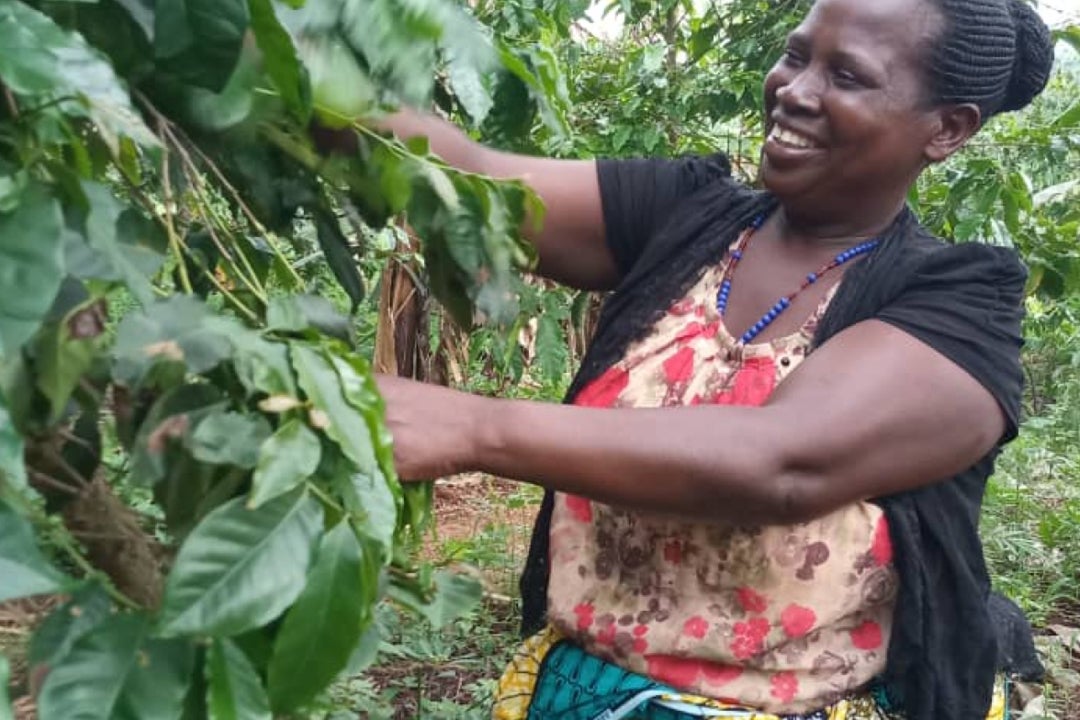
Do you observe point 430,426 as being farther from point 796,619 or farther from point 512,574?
point 512,574

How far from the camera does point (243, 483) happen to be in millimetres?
586

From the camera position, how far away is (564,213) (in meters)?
1.32

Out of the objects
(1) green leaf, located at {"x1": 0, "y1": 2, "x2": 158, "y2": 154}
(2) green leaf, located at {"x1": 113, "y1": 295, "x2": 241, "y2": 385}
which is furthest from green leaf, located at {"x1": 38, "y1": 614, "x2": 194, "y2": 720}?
(1) green leaf, located at {"x1": 0, "y1": 2, "x2": 158, "y2": 154}

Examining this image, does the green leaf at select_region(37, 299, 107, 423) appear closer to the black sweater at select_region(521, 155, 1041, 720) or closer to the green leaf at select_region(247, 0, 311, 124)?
the green leaf at select_region(247, 0, 311, 124)

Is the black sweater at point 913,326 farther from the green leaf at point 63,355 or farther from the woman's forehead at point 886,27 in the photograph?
the green leaf at point 63,355

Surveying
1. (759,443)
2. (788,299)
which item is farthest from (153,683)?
(788,299)

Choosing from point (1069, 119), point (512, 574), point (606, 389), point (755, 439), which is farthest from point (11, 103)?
point (512, 574)

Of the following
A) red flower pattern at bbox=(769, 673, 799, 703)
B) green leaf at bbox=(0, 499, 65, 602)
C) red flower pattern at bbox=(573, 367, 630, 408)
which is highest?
green leaf at bbox=(0, 499, 65, 602)

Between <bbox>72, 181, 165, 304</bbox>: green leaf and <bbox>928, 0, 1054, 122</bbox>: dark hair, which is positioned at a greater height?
<bbox>928, 0, 1054, 122</bbox>: dark hair

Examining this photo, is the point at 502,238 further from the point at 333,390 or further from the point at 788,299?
the point at 788,299

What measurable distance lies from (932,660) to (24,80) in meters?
0.99

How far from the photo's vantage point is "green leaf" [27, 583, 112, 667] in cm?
54

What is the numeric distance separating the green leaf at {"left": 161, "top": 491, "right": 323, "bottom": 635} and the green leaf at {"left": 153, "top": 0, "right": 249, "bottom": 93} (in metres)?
0.24

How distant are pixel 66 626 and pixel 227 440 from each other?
11cm
